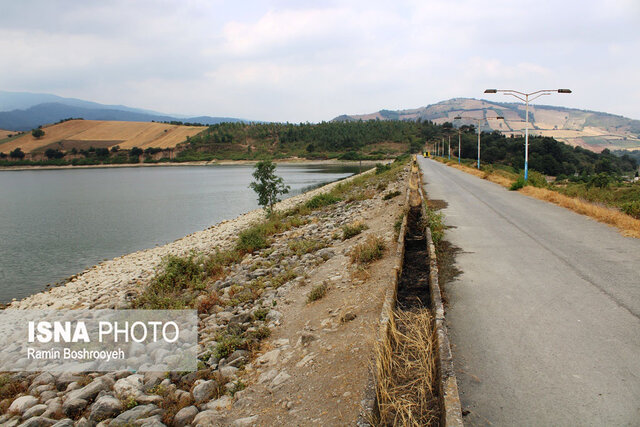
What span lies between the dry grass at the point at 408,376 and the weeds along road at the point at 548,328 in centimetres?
34

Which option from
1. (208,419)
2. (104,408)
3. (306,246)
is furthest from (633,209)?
(104,408)

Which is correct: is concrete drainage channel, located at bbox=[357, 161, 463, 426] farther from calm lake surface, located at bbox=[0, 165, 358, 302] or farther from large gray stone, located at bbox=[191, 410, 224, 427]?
calm lake surface, located at bbox=[0, 165, 358, 302]

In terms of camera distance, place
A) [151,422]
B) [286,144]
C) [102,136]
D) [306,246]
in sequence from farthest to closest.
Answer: [286,144], [102,136], [306,246], [151,422]

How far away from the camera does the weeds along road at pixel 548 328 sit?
375cm

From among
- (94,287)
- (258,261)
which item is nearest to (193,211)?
(94,287)

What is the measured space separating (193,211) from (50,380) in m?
28.0

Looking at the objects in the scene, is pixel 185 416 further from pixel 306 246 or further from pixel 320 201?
pixel 320 201

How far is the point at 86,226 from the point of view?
89.8ft

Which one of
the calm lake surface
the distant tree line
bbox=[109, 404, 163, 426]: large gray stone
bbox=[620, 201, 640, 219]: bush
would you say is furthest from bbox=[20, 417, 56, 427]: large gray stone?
the distant tree line

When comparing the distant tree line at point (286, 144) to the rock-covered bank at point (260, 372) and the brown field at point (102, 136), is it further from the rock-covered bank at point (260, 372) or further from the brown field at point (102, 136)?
the rock-covered bank at point (260, 372)
